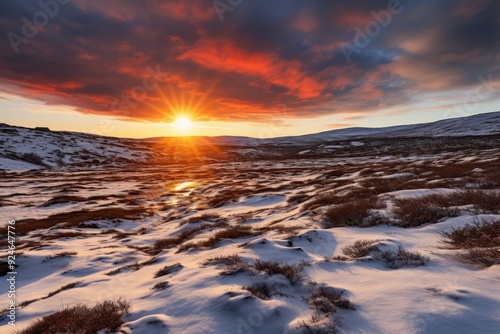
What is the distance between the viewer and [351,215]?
9992mm

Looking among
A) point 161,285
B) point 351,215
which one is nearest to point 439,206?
point 351,215

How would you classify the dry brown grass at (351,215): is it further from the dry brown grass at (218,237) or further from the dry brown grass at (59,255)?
the dry brown grass at (59,255)

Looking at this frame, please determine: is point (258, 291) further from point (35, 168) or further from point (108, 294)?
point (35, 168)

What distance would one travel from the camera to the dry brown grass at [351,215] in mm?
9439

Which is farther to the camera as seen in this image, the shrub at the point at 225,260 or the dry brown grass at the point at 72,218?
the dry brown grass at the point at 72,218

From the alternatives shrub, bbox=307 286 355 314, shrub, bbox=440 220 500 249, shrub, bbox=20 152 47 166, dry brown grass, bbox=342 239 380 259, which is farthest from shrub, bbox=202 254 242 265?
shrub, bbox=20 152 47 166

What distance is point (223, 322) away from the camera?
166 inches

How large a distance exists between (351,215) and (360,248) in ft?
11.1

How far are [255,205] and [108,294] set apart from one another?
42.5 ft

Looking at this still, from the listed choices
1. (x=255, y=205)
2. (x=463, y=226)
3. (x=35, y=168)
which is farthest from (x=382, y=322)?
(x=35, y=168)

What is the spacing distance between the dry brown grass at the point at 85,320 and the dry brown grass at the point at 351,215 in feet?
23.3

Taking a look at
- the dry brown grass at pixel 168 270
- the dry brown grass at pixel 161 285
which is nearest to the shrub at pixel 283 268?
the dry brown grass at pixel 161 285

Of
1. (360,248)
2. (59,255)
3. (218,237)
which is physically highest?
(360,248)

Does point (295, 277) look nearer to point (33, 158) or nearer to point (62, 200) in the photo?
point (62, 200)
